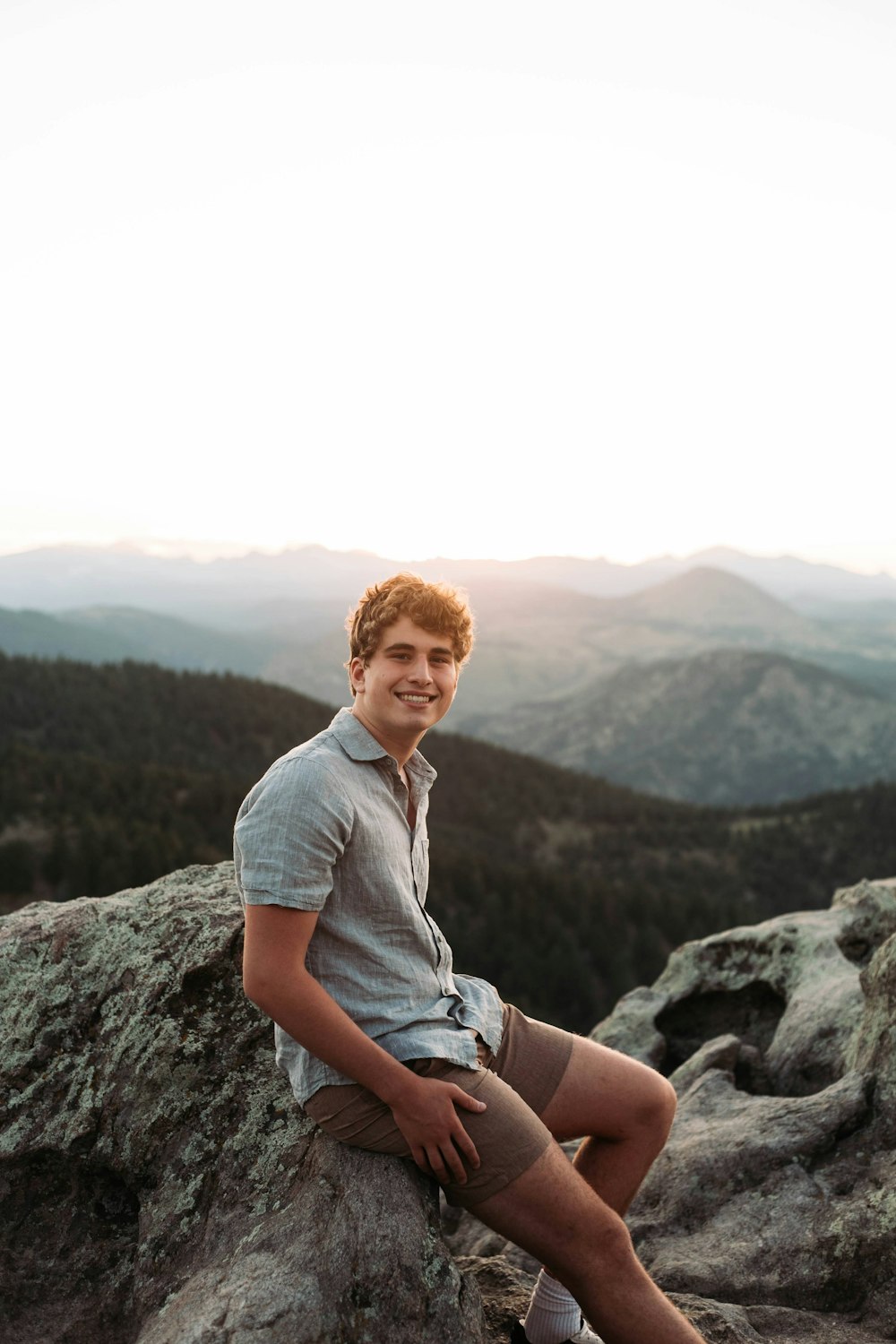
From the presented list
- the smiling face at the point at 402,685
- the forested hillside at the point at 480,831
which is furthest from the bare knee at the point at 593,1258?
the forested hillside at the point at 480,831

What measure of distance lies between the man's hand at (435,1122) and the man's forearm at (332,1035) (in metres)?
0.04

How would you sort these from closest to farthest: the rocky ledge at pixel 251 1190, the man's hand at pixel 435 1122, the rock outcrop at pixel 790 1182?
1. the man's hand at pixel 435 1122
2. the rocky ledge at pixel 251 1190
3. the rock outcrop at pixel 790 1182

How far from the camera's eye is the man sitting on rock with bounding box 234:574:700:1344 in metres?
3.68

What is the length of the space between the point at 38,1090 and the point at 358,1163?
7.75 ft

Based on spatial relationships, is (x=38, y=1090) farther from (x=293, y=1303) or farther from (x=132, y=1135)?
(x=293, y=1303)

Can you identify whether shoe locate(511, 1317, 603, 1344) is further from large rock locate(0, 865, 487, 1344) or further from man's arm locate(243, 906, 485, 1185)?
man's arm locate(243, 906, 485, 1185)

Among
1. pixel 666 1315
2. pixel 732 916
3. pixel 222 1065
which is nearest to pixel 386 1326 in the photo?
pixel 666 1315

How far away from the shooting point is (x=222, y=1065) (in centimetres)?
511

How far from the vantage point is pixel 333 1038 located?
3.68 metres

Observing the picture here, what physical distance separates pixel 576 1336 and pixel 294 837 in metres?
3.12

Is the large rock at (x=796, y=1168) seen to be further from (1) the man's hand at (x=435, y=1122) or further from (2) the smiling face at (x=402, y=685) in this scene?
(2) the smiling face at (x=402, y=685)

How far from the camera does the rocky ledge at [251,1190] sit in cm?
385

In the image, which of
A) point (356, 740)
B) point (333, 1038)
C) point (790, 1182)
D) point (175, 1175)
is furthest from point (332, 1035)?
point (790, 1182)

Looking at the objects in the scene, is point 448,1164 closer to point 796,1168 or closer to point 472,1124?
point 472,1124
